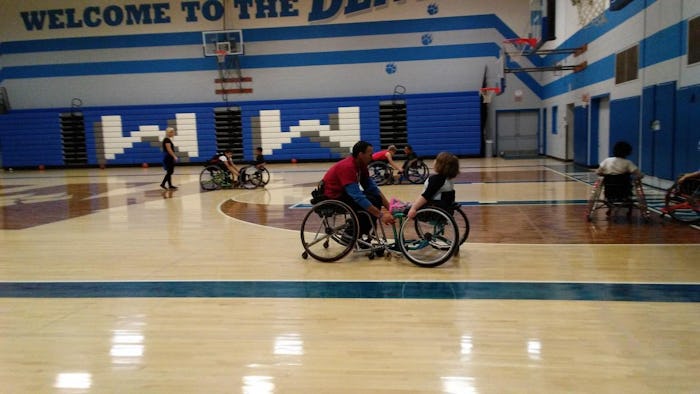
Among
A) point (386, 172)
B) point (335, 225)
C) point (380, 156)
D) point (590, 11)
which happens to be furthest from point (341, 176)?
point (590, 11)

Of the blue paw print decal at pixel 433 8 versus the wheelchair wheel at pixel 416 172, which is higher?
the blue paw print decal at pixel 433 8

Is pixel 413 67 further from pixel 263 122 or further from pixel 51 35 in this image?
pixel 51 35

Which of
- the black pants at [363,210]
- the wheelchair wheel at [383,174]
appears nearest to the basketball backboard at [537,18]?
the wheelchair wheel at [383,174]

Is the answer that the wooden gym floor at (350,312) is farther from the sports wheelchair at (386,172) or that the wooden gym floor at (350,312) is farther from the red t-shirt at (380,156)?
the sports wheelchair at (386,172)

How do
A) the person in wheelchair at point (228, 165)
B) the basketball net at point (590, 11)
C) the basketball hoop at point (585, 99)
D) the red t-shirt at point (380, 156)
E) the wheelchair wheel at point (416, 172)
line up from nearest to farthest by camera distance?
the red t-shirt at point (380, 156) < the person in wheelchair at point (228, 165) < the wheelchair wheel at point (416, 172) < the basketball net at point (590, 11) < the basketball hoop at point (585, 99)

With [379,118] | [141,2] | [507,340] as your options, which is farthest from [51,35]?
[507,340]

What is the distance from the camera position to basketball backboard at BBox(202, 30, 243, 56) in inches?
714

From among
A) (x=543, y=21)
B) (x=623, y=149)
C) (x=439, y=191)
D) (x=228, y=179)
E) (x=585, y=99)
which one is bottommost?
(x=228, y=179)

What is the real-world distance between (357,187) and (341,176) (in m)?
0.17

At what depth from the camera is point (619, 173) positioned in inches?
239

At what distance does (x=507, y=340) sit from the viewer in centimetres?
292

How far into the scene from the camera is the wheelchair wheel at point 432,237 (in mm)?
4406

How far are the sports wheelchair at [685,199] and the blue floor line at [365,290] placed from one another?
7.97 ft

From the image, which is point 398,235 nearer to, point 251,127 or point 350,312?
point 350,312
